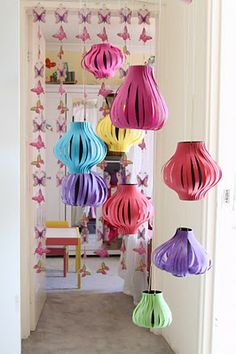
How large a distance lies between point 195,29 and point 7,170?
4.53ft

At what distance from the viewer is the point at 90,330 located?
11.7 ft

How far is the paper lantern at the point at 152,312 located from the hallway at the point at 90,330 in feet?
6.00

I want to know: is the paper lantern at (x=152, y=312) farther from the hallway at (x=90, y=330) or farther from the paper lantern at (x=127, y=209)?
the hallway at (x=90, y=330)

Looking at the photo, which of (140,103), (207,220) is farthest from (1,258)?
(140,103)

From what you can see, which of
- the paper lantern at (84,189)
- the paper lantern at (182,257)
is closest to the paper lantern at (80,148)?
the paper lantern at (84,189)

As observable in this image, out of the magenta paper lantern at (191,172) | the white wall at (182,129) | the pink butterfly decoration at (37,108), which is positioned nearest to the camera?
the magenta paper lantern at (191,172)

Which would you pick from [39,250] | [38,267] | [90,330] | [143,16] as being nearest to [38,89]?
[143,16]

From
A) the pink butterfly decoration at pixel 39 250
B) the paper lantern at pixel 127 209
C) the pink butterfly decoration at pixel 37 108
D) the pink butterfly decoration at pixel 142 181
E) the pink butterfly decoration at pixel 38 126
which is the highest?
the pink butterfly decoration at pixel 37 108

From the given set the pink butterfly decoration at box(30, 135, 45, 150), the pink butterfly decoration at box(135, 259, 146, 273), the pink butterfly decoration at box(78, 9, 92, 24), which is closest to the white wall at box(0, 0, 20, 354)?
the pink butterfly decoration at box(78, 9, 92, 24)

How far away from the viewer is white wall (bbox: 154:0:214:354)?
8.80ft

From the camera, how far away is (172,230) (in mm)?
3301

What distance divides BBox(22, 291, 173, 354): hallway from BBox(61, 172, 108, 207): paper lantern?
189 cm

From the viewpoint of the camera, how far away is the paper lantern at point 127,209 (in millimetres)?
1533

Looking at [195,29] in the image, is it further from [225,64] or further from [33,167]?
[33,167]
